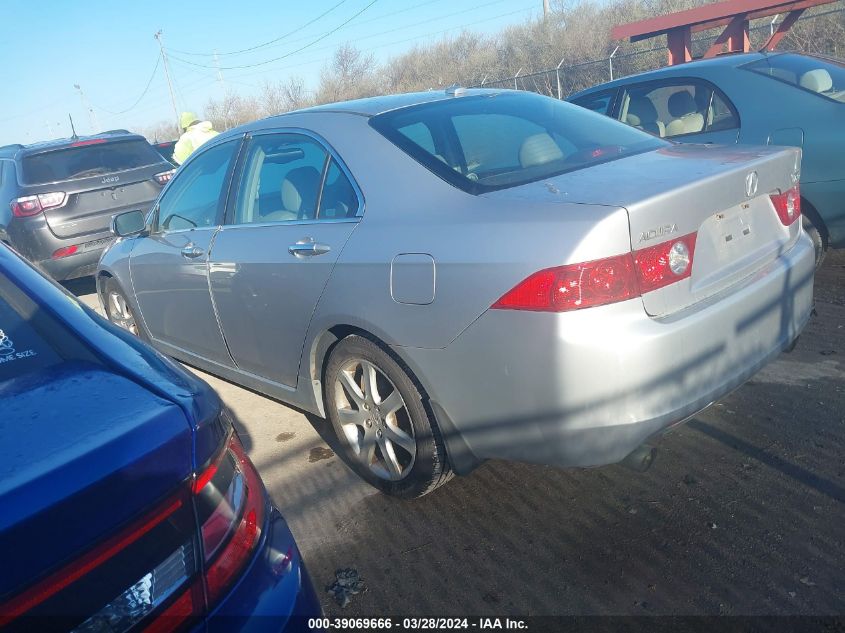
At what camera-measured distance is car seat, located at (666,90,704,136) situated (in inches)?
206

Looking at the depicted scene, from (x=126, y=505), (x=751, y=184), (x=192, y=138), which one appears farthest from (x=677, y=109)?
(x=192, y=138)

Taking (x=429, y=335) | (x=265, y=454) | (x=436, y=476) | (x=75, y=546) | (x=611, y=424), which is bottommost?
(x=265, y=454)

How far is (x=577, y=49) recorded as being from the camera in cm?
2761

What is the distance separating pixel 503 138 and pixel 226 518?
87.2 inches

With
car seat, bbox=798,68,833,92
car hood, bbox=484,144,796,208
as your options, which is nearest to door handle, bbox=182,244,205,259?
car hood, bbox=484,144,796,208

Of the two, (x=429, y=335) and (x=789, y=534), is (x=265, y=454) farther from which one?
(x=789, y=534)

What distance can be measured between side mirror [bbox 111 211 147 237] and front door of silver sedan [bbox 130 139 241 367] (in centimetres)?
8

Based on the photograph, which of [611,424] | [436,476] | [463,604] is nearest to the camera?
[611,424]

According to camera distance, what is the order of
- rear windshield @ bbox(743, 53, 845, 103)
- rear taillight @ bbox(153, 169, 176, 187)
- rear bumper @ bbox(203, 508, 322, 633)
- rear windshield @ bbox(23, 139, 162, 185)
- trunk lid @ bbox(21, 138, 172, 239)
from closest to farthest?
rear bumper @ bbox(203, 508, 322, 633), rear windshield @ bbox(743, 53, 845, 103), trunk lid @ bbox(21, 138, 172, 239), rear windshield @ bbox(23, 139, 162, 185), rear taillight @ bbox(153, 169, 176, 187)

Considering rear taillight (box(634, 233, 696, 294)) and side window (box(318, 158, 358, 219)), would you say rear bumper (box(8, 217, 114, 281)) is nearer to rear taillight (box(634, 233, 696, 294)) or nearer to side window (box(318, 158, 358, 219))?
side window (box(318, 158, 358, 219))

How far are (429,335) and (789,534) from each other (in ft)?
4.90

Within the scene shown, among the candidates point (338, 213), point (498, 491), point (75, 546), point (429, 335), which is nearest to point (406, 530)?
point (498, 491)

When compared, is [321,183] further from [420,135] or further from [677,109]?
[677,109]

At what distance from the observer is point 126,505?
1265mm
